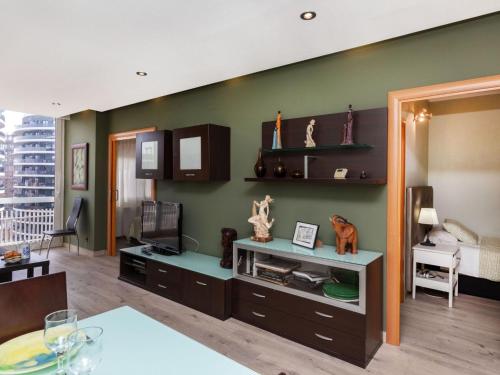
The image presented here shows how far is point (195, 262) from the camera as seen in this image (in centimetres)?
368

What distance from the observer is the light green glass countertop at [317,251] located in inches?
97.5

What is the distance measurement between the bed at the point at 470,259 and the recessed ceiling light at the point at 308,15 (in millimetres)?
2358

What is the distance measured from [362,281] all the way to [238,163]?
75.4 inches

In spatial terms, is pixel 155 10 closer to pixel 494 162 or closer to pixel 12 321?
pixel 12 321

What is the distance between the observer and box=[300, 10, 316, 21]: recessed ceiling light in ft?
7.11

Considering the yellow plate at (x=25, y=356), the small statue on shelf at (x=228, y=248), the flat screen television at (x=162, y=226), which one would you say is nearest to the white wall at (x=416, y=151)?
the small statue on shelf at (x=228, y=248)

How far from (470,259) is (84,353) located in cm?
424

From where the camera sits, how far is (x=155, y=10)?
217 cm

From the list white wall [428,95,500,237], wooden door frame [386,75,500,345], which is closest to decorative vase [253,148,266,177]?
wooden door frame [386,75,500,345]

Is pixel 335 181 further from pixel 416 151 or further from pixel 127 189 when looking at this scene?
pixel 127 189

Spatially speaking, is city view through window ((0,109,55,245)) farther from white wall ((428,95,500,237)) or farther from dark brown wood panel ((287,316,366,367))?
white wall ((428,95,500,237))

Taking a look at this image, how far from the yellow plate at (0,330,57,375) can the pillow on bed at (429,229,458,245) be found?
13.9 feet

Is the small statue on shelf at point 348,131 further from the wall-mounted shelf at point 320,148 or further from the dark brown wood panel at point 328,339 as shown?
the dark brown wood panel at point 328,339

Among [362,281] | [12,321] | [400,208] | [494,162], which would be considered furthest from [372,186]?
[494,162]
